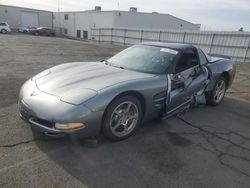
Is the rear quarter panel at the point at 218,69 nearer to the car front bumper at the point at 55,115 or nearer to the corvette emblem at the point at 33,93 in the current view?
the car front bumper at the point at 55,115

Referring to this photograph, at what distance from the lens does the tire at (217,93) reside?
5.11 meters

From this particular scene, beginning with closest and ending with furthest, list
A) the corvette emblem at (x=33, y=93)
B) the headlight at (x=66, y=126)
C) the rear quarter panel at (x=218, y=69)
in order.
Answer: the headlight at (x=66, y=126), the corvette emblem at (x=33, y=93), the rear quarter panel at (x=218, y=69)

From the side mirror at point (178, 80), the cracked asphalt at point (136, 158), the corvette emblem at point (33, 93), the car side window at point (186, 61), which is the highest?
the car side window at point (186, 61)

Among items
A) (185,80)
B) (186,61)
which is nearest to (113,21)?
(186,61)

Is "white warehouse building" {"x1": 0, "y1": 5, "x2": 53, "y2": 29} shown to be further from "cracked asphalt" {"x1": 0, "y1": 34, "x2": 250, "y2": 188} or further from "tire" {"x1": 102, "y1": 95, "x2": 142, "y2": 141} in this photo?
"tire" {"x1": 102, "y1": 95, "x2": 142, "y2": 141}

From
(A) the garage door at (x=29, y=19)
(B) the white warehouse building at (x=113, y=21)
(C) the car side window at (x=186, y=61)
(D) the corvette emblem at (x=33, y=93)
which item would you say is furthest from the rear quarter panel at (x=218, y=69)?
(A) the garage door at (x=29, y=19)

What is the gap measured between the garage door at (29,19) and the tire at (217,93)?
175 feet

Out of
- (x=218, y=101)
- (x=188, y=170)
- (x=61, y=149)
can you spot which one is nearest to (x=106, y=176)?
(x=61, y=149)

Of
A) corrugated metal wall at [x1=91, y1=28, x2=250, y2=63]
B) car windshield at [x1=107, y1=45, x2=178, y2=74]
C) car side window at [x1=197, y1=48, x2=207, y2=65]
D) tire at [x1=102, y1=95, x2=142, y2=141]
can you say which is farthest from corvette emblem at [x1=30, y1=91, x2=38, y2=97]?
corrugated metal wall at [x1=91, y1=28, x2=250, y2=63]

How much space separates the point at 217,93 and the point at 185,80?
1652 mm

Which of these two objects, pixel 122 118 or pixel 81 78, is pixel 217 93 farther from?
pixel 81 78

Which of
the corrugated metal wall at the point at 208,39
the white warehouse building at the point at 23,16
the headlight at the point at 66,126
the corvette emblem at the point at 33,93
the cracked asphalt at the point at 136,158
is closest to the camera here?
the cracked asphalt at the point at 136,158

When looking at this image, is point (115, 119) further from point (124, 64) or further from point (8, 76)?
point (8, 76)

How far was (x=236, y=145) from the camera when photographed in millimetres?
3523
